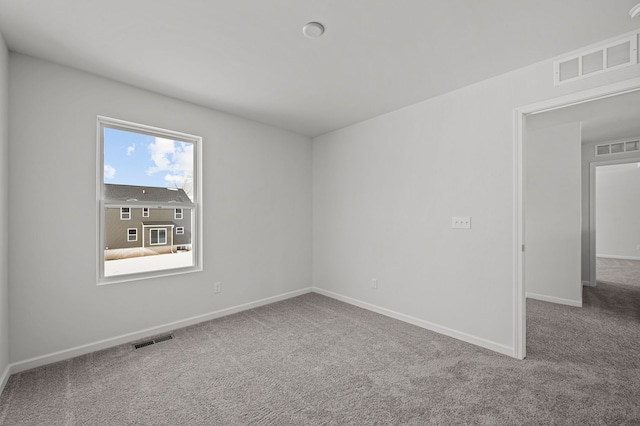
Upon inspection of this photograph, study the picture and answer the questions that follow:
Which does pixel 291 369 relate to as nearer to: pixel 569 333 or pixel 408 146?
pixel 408 146

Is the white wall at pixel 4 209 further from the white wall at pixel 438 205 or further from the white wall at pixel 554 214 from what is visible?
the white wall at pixel 554 214

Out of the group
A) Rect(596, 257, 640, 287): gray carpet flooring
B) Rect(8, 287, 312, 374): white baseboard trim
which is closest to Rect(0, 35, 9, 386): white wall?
Rect(8, 287, 312, 374): white baseboard trim

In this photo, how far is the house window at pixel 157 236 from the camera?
124 inches

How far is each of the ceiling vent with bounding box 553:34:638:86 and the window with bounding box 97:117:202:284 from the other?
12.0 ft

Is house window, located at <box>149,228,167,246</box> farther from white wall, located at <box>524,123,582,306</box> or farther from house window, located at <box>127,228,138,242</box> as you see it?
white wall, located at <box>524,123,582,306</box>

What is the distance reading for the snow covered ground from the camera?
283 centimetres

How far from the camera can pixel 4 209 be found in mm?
2168

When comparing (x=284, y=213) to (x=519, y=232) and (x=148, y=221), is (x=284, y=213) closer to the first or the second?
(x=148, y=221)

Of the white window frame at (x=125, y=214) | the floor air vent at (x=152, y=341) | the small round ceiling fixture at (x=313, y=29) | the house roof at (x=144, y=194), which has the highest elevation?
the small round ceiling fixture at (x=313, y=29)

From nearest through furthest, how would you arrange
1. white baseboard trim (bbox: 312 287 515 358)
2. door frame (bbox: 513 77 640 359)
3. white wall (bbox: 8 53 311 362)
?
white wall (bbox: 8 53 311 362)
door frame (bbox: 513 77 640 359)
white baseboard trim (bbox: 312 287 515 358)

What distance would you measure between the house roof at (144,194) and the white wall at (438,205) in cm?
216

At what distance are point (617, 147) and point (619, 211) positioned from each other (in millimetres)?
4287

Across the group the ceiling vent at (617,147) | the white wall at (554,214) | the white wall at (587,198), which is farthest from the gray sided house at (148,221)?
the ceiling vent at (617,147)

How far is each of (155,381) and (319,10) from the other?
293 cm
